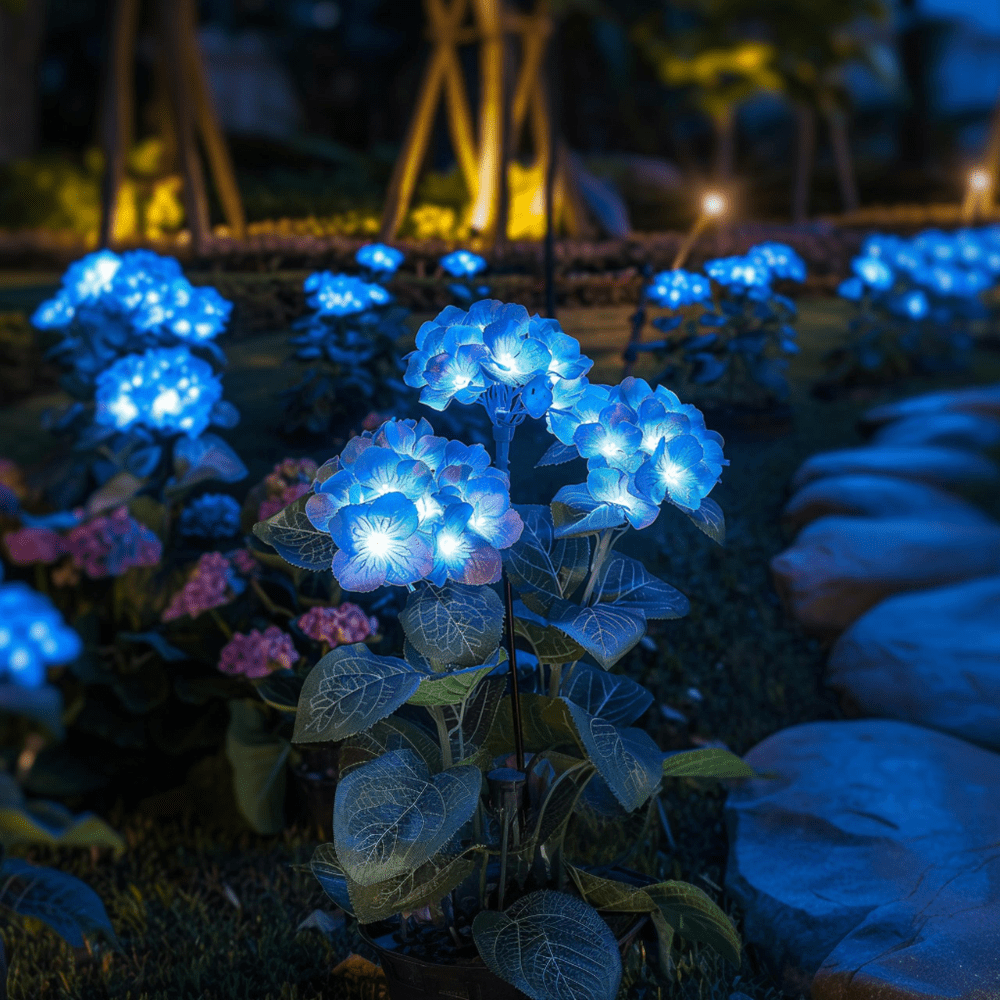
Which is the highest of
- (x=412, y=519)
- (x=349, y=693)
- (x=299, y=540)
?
(x=412, y=519)

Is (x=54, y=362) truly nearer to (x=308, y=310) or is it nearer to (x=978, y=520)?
(x=308, y=310)

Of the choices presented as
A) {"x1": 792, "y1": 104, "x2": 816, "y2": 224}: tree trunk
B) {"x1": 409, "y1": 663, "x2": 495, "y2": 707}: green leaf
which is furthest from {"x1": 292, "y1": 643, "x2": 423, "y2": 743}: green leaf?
{"x1": 792, "y1": 104, "x2": 816, "y2": 224}: tree trunk

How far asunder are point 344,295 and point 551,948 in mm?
1672

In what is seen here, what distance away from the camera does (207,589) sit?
2293 millimetres

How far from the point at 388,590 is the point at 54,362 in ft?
3.66

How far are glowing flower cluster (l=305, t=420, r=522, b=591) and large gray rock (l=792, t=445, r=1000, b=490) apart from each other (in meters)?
2.53

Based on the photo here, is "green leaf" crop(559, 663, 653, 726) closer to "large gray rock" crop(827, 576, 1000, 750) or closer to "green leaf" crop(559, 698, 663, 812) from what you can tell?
"green leaf" crop(559, 698, 663, 812)

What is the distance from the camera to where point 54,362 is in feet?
9.00

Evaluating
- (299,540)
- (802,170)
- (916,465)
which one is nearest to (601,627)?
(299,540)

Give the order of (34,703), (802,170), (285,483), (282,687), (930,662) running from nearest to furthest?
1. (34,703)
2. (282,687)
3. (285,483)
4. (930,662)
5. (802,170)

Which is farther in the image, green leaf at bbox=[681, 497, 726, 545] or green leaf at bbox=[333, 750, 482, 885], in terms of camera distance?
green leaf at bbox=[681, 497, 726, 545]

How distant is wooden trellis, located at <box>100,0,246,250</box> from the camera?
10.2 ft

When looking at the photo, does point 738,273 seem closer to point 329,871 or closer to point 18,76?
point 329,871

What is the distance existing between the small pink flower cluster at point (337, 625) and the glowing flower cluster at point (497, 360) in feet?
2.63
